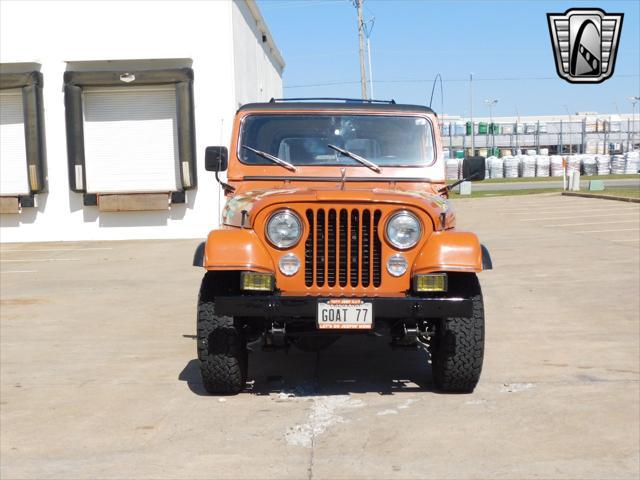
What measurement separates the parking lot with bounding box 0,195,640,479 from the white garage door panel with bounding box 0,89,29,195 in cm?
786

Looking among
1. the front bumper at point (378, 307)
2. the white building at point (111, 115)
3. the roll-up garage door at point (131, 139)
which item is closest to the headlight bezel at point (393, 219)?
the front bumper at point (378, 307)

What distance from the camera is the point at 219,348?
5.68 m

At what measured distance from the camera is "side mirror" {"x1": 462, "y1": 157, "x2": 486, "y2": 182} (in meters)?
6.71

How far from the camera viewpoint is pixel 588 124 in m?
61.4

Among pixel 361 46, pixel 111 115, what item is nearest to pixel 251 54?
pixel 111 115

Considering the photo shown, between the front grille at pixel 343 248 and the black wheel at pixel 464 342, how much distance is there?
0.59 m

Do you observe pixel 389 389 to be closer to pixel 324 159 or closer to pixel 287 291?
pixel 287 291

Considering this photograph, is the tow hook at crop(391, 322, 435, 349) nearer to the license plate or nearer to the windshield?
the license plate

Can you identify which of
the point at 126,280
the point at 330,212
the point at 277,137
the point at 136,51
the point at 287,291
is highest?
the point at 136,51

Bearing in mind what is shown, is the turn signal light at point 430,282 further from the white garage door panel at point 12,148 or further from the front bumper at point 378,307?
the white garage door panel at point 12,148

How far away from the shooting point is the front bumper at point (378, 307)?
17.3 ft

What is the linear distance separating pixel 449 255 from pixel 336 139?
5.87 feet

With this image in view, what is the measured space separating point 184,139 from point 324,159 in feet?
35.8

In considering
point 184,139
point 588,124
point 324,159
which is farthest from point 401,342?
point 588,124
